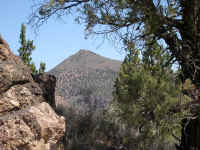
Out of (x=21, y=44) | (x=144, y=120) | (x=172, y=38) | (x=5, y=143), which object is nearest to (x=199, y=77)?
(x=172, y=38)

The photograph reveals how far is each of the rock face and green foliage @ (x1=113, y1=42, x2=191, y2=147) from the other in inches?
127

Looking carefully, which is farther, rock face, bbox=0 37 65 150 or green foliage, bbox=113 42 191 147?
green foliage, bbox=113 42 191 147

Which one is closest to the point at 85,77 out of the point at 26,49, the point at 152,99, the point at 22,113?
the point at 26,49

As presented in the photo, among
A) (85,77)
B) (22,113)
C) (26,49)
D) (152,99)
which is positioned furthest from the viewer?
(85,77)

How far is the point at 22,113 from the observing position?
4555 mm

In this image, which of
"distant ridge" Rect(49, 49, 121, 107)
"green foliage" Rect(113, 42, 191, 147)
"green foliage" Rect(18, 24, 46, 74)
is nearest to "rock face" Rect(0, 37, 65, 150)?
"green foliage" Rect(113, 42, 191, 147)

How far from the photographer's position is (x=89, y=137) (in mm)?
12359

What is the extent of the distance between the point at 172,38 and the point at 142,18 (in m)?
1.12

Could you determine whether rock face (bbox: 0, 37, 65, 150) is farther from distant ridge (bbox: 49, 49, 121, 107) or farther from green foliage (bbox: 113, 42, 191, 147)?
distant ridge (bbox: 49, 49, 121, 107)

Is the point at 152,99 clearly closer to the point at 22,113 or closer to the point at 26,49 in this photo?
the point at 22,113

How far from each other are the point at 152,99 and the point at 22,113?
4.13 meters

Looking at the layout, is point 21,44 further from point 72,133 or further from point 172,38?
point 172,38

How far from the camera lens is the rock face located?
171 inches

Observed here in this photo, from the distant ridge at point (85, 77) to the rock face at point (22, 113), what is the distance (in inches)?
754
